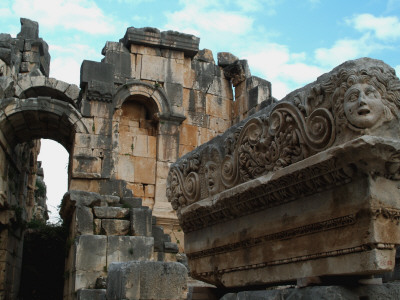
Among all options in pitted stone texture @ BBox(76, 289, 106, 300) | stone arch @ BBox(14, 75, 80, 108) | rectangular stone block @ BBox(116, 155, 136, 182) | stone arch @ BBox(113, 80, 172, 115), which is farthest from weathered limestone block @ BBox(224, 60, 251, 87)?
pitted stone texture @ BBox(76, 289, 106, 300)

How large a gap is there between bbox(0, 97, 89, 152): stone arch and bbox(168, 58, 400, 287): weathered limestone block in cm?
911

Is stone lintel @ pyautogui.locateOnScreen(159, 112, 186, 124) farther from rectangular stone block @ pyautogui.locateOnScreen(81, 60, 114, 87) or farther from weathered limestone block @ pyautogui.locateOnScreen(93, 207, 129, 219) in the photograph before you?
weathered limestone block @ pyautogui.locateOnScreen(93, 207, 129, 219)

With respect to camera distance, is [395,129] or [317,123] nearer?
[395,129]

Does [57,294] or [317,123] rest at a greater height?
[317,123]

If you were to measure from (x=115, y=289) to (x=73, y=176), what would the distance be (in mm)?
7508

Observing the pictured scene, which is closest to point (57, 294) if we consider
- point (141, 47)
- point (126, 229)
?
point (126, 229)

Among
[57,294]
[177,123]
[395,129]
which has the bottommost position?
[57,294]

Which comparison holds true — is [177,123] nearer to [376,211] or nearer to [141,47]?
[141,47]

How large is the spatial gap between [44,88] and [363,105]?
40.1ft

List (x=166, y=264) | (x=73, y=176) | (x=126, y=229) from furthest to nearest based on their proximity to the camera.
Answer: (x=73, y=176) → (x=126, y=229) → (x=166, y=264)

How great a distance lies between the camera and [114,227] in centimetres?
948

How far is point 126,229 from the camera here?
9555 millimetres

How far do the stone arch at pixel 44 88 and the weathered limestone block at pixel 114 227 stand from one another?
507 centimetres

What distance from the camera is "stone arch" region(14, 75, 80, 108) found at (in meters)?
13.4
